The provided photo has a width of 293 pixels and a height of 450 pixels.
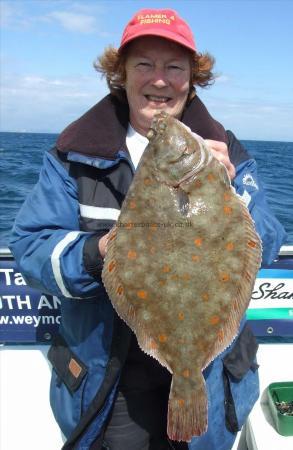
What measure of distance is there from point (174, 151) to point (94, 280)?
0.72m

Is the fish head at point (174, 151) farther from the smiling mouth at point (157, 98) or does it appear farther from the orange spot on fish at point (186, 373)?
the orange spot on fish at point (186, 373)

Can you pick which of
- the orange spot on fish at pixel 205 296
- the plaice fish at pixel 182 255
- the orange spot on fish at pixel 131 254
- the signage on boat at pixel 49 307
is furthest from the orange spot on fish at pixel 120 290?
the signage on boat at pixel 49 307

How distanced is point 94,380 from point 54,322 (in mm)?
1503

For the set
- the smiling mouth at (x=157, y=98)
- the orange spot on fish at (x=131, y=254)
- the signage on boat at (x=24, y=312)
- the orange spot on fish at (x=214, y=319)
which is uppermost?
the smiling mouth at (x=157, y=98)

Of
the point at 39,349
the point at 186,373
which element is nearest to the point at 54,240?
the point at 186,373

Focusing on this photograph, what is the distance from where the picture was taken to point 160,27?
2.40 m

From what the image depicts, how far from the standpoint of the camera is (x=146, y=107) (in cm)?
251

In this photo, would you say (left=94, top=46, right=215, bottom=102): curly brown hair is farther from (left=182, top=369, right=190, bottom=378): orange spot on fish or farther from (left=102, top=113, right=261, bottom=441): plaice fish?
(left=182, top=369, right=190, bottom=378): orange spot on fish

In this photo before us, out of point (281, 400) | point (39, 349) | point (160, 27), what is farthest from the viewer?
point (39, 349)

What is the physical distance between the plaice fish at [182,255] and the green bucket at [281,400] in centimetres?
160

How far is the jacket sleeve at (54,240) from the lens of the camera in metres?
2.23

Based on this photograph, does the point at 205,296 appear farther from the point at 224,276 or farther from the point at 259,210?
the point at 259,210

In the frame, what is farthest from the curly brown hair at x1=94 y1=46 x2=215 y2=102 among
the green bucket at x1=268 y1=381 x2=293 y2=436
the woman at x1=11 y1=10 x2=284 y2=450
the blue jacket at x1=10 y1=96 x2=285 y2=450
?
the green bucket at x1=268 y1=381 x2=293 y2=436

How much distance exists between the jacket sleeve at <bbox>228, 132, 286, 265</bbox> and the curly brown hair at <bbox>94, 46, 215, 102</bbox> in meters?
0.58
